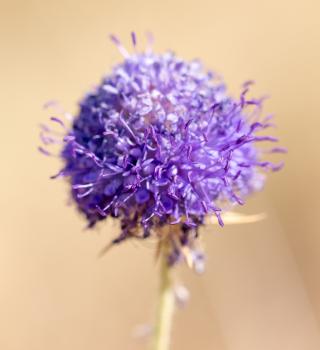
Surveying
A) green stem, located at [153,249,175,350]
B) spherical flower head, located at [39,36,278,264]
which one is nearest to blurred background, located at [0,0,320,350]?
green stem, located at [153,249,175,350]

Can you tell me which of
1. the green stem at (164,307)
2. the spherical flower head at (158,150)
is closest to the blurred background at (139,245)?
the green stem at (164,307)

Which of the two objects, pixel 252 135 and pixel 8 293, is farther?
pixel 8 293

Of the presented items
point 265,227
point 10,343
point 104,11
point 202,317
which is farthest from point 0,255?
point 104,11

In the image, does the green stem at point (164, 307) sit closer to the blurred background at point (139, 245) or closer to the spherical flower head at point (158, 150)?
the spherical flower head at point (158, 150)

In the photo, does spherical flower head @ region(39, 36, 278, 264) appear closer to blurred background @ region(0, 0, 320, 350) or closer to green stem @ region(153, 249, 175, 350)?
green stem @ region(153, 249, 175, 350)

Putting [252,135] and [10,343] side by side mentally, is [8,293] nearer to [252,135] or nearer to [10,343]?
[10,343]

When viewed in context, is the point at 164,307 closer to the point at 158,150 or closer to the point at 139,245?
the point at 158,150
